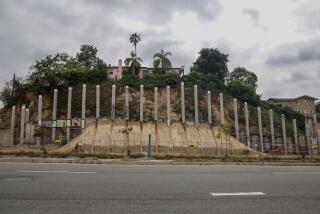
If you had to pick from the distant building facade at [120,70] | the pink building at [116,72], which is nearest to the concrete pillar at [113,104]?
the distant building facade at [120,70]

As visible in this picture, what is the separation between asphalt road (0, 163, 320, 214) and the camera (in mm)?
5500

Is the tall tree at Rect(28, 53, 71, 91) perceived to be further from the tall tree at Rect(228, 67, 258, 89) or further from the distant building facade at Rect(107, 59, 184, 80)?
the tall tree at Rect(228, 67, 258, 89)

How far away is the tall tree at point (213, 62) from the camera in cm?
6694

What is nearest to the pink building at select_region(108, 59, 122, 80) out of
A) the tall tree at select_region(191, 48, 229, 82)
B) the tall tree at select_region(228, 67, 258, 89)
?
the tall tree at select_region(191, 48, 229, 82)

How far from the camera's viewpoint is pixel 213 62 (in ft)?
220

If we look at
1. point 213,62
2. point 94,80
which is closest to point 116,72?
point 94,80

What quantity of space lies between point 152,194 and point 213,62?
62639 mm

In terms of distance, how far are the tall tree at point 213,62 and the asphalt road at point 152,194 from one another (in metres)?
59.4

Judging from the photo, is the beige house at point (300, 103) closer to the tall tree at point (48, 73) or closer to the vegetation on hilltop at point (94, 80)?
the vegetation on hilltop at point (94, 80)

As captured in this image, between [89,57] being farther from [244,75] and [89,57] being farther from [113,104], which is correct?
[244,75]

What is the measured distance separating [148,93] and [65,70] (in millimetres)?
13818

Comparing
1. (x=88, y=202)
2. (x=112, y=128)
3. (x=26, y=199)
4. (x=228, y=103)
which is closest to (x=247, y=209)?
(x=88, y=202)

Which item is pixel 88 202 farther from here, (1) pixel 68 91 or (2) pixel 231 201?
(1) pixel 68 91

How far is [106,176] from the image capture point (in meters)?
8.85
